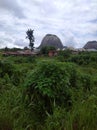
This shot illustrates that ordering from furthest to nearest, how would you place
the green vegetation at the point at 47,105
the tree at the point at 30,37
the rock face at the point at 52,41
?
the rock face at the point at 52,41 < the tree at the point at 30,37 < the green vegetation at the point at 47,105

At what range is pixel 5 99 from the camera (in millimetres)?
4328

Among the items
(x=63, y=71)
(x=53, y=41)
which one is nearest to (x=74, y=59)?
(x=63, y=71)

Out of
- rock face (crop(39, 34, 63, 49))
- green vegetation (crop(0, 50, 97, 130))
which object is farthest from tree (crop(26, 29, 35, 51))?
green vegetation (crop(0, 50, 97, 130))

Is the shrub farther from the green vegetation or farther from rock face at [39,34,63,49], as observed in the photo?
rock face at [39,34,63,49]

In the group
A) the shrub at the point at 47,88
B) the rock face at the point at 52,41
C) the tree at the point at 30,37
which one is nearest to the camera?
the shrub at the point at 47,88

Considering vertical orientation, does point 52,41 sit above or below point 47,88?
below

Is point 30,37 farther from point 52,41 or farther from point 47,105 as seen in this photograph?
point 47,105

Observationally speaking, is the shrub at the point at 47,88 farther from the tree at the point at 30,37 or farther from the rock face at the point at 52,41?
the rock face at the point at 52,41

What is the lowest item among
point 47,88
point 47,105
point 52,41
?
point 52,41

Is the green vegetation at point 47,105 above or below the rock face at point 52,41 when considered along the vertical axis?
above

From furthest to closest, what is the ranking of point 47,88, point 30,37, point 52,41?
1. point 52,41
2. point 30,37
3. point 47,88

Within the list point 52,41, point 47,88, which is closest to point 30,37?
point 52,41

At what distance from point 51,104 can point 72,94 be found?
44 cm

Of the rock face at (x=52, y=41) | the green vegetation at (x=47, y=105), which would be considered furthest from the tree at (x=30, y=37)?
the green vegetation at (x=47, y=105)
